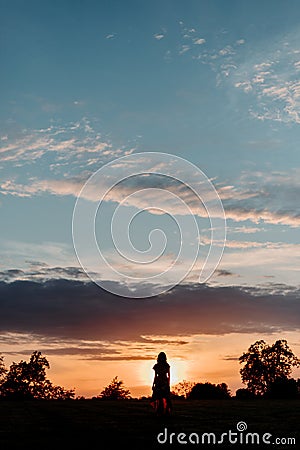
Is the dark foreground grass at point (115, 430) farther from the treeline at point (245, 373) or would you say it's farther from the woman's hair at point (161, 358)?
the treeline at point (245, 373)

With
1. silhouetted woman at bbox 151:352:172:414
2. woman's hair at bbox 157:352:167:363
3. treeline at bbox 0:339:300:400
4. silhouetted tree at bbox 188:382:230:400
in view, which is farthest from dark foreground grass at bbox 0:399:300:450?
treeline at bbox 0:339:300:400

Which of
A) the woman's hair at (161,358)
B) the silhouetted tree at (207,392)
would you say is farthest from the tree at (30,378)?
the woman's hair at (161,358)

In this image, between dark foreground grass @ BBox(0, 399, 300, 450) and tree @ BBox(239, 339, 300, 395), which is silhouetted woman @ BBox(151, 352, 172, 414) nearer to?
dark foreground grass @ BBox(0, 399, 300, 450)

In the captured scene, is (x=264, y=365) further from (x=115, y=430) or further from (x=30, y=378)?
(x=115, y=430)

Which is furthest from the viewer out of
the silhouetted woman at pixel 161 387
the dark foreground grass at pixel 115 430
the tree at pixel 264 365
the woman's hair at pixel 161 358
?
the tree at pixel 264 365

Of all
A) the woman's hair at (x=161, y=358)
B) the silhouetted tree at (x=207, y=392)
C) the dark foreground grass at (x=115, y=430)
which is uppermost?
the silhouetted tree at (x=207, y=392)

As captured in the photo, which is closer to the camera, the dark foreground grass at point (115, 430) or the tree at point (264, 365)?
the dark foreground grass at point (115, 430)

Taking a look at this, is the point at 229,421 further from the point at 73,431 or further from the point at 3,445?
the point at 3,445

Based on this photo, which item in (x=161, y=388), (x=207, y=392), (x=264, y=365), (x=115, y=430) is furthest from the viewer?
(x=264, y=365)

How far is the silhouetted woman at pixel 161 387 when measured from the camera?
27.2 metres

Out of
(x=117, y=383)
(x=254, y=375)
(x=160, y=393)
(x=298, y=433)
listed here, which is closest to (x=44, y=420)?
(x=160, y=393)

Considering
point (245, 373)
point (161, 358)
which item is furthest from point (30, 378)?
point (161, 358)

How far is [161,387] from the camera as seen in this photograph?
91.1 ft

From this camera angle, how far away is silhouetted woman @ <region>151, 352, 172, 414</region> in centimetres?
2725
